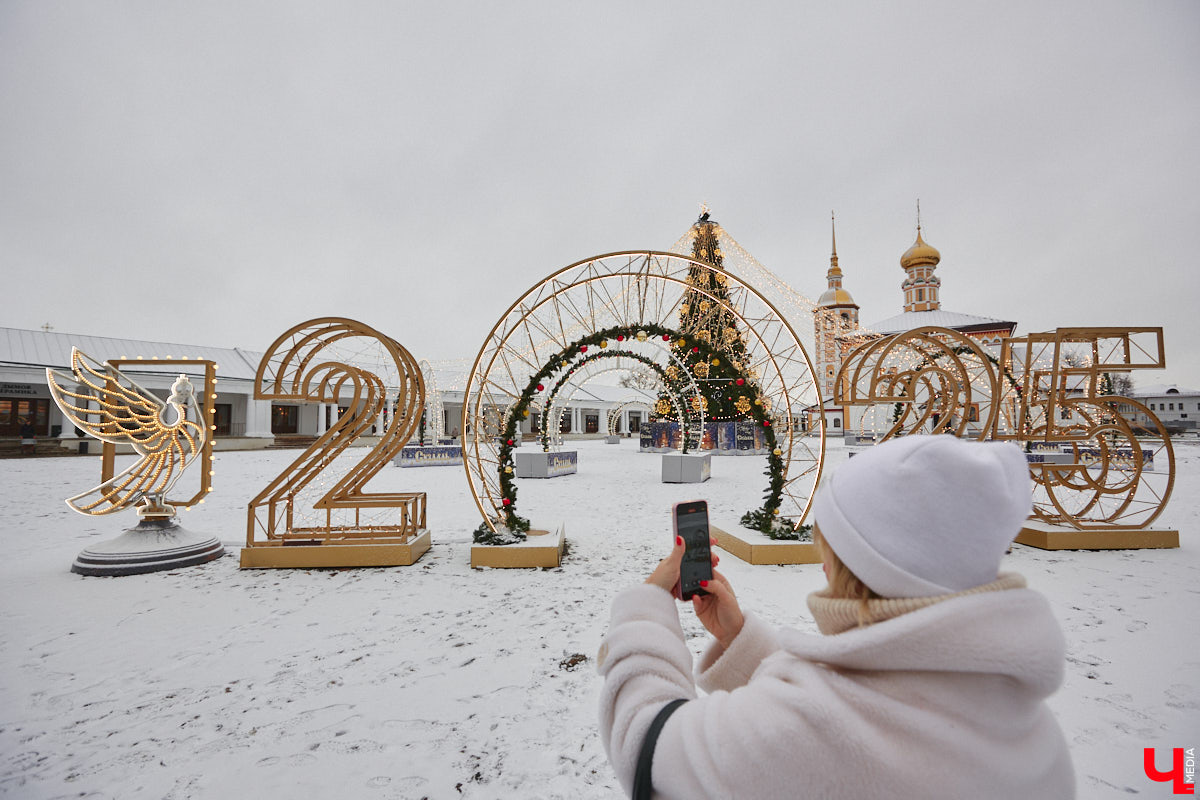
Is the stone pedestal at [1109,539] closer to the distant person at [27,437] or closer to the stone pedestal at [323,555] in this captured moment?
the stone pedestal at [323,555]

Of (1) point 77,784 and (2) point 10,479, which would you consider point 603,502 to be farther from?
(2) point 10,479

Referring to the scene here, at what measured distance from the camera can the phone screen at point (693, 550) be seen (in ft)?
4.85

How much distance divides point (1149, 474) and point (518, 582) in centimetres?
2062

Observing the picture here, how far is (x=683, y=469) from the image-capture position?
589 inches

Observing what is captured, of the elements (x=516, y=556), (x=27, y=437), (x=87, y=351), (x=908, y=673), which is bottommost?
(x=516, y=556)

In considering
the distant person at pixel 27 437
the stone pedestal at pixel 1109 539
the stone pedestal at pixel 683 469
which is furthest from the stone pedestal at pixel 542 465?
the distant person at pixel 27 437

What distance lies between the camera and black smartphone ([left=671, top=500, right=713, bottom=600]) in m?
1.48

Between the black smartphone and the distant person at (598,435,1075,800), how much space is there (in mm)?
416

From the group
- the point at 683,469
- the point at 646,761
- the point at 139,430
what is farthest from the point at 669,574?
the point at 683,469

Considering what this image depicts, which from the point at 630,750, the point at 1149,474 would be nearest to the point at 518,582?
the point at 630,750

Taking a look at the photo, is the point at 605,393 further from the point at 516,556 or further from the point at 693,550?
the point at 693,550

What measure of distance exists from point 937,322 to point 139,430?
46.3m

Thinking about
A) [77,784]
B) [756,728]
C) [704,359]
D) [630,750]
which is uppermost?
[704,359]

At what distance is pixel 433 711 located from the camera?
327 centimetres
